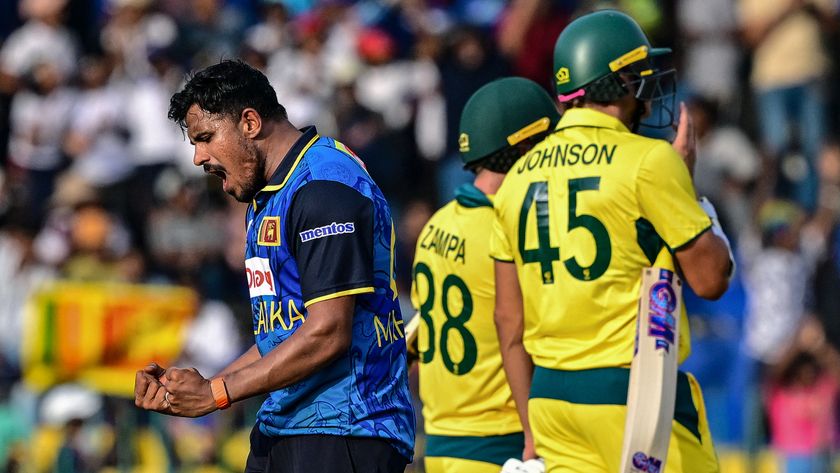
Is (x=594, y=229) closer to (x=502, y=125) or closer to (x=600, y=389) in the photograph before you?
(x=600, y=389)

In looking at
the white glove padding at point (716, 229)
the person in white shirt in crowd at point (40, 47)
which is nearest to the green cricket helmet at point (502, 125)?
the white glove padding at point (716, 229)

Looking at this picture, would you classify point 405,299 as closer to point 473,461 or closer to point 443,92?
point 443,92

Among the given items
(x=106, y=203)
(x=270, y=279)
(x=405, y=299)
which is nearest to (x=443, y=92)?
(x=405, y=299)

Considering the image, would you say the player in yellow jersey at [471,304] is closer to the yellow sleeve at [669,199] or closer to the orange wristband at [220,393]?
the yellow sleeve at [669,199]

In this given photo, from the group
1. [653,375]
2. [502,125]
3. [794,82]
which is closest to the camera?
[653,375]

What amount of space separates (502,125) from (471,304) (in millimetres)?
892

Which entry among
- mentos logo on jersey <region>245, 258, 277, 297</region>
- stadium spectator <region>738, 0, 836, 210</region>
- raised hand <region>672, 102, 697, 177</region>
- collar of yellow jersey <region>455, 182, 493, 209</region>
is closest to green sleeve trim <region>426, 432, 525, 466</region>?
collar of yellow jersey <region>455, 182, 493, 209</region>

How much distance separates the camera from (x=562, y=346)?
6.14 m

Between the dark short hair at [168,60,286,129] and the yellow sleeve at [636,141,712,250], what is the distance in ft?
4.81

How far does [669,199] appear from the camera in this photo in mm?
5812

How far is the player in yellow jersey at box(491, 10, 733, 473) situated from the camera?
5.88 m

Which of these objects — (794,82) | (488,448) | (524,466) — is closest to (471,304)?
(488,448)

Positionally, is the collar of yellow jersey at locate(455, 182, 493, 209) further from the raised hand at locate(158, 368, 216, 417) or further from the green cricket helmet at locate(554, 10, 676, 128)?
→ the raised hand at locate(158, 368, 216, 417)

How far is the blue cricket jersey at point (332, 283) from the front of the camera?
207 inches
